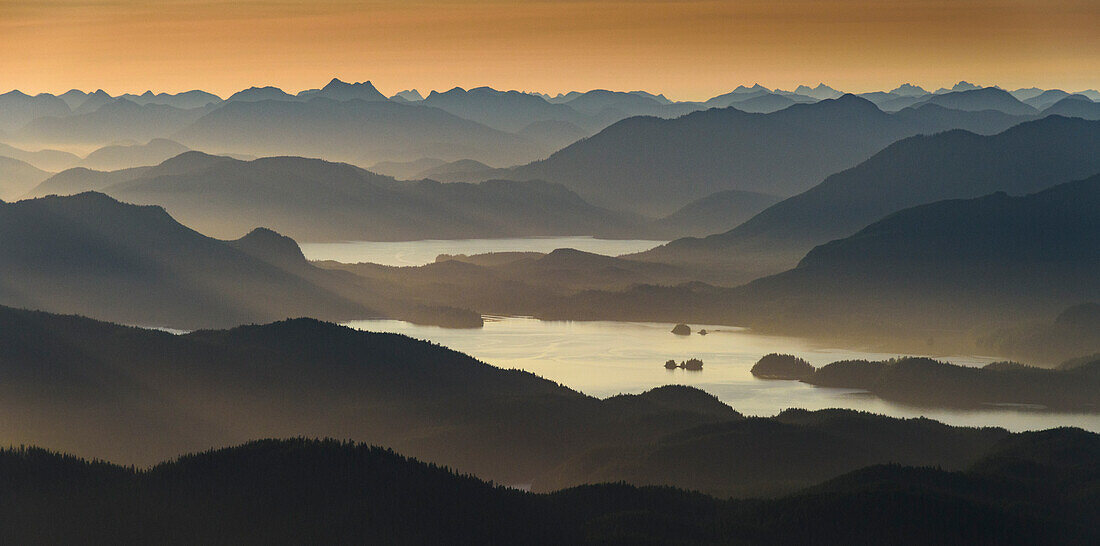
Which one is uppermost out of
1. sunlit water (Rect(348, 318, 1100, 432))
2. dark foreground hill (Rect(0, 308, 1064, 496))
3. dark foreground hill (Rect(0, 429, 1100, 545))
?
sunlit water (Rect(348, 318, 1100, 432))

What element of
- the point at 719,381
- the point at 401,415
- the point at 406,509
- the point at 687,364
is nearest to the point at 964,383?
the point at 719,381

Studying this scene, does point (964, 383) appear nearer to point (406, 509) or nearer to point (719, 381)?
point (719, 381)

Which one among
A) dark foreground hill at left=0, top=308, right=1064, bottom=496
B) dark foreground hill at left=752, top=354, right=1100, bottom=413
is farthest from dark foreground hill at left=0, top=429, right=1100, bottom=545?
dark foreground hill at left=752, top=354, right=1100, bottom=413

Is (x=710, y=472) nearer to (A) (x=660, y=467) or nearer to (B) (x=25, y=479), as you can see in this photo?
(A) (x=660, y=467)

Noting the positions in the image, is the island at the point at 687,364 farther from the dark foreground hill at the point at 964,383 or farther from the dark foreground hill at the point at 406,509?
the dark foreground hill at the point at 406,509

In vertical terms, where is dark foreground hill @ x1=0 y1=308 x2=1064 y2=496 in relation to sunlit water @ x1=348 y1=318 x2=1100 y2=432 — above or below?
below

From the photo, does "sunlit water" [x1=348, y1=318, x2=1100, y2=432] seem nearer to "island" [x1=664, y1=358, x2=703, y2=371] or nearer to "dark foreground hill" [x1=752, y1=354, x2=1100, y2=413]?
"island" [x1=664, y1=358, x2=703, y2=371]

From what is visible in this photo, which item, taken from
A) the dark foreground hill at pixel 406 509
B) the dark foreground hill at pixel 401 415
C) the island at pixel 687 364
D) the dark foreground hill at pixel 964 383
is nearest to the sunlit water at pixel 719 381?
the island at pixel 687 364

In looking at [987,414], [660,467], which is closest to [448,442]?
[660,467]
